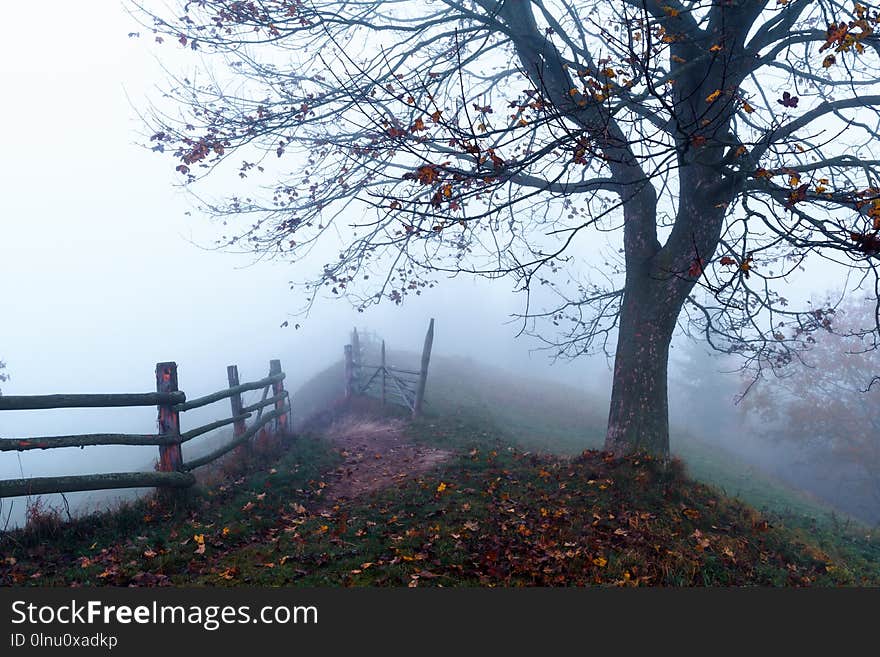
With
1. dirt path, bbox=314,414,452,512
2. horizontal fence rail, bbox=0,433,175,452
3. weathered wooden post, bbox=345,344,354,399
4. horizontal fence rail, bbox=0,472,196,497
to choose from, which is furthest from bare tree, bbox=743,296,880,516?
horizontal fence rail, bbox=0,433,175,452

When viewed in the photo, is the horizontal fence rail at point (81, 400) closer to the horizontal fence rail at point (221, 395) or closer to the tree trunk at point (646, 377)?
the horizontal fence rail at point (221, 395)

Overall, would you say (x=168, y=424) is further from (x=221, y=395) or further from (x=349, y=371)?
(x=349, y=371)

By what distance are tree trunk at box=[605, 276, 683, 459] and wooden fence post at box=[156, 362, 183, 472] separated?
6.65m

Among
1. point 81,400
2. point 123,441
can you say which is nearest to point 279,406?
point 123,441

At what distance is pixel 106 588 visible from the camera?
459cm

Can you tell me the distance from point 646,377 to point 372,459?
5.63 m

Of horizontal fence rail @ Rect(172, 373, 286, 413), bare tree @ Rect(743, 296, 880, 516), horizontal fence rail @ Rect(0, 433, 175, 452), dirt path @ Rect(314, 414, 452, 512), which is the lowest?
bare tree @ Rect(743, 296, 880, 516)

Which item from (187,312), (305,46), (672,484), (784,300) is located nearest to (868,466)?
(784,300)

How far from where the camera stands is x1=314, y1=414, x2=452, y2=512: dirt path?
8.74m

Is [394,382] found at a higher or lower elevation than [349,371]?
lower

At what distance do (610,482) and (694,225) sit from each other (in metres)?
4.20

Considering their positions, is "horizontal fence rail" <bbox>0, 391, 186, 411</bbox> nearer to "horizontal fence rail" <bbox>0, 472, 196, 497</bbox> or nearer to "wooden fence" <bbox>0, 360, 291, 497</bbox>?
"wooden fence" <bbox>0, 360, 291, 497</bbox>

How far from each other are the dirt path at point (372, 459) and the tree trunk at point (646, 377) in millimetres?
3472

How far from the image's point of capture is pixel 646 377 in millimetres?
8695
